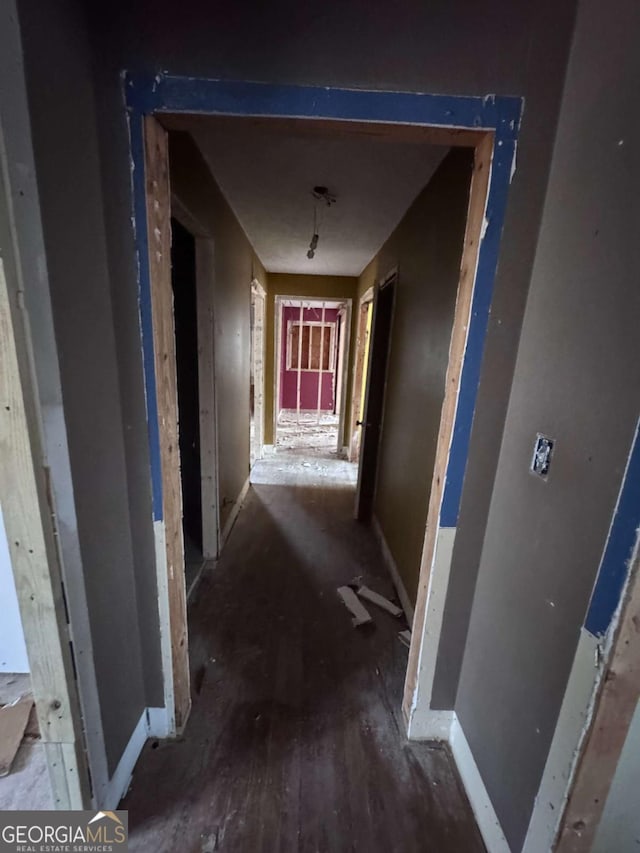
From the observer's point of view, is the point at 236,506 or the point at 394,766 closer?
the point at 394,766

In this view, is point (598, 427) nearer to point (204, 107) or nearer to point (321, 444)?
point (204, 107)

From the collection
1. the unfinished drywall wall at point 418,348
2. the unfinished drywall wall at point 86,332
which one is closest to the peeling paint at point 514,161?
the unfinished drywall wall at point 418,348

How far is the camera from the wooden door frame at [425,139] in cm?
103

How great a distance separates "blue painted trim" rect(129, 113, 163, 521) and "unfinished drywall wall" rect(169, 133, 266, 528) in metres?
0.69

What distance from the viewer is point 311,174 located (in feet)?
7.07

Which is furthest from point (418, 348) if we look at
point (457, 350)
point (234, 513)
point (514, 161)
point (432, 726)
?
point (234, 513)

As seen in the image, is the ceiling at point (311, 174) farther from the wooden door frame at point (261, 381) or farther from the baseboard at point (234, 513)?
the baseboard at point (234, 513)

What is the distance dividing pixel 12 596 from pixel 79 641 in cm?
88

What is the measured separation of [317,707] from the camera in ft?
5.44

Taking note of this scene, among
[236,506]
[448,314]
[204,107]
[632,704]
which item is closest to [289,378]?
[236,506]

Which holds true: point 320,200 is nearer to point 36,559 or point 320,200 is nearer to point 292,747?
point 36,559

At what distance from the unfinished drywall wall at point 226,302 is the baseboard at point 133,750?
145cm

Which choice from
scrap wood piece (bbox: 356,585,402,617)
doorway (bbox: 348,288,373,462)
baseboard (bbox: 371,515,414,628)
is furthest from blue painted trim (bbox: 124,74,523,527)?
doorway (bbox: 348,288,373,462)

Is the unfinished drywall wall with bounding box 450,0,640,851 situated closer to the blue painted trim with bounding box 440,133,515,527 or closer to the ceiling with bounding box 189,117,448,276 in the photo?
the blue painted trim with bounding box 440,133,515,527
